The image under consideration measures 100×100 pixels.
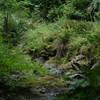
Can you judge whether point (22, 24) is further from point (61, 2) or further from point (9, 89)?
point (9, 89)

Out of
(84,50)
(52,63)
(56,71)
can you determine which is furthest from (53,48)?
(56,71)

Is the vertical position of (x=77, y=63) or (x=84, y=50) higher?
(x=84, y=50)

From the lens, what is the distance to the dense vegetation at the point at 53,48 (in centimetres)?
174

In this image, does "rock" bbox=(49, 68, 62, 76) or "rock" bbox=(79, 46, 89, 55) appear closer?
"rock" bbox=(49, 68, 62, 76)

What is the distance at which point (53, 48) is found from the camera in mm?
7738

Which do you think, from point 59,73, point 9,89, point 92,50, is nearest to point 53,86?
point 9,89

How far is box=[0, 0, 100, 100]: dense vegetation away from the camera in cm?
174

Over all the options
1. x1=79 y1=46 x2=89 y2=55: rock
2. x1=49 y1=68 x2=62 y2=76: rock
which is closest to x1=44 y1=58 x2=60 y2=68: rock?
x1=49 y1=68 x2=62 y2=76: rock

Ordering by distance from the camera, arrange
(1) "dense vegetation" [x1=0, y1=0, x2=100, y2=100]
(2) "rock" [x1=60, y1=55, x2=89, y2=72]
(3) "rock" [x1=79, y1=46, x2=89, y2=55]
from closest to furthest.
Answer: (1) "dense vegetation" [x1=0, y1=0, x2=100, y2=100]
(2) "rock" [x1=60, y1=55, x2=89, y2=72]
(3) "rock" [x1=79, y1=46, x2=89, y2=55]

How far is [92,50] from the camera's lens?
6434 millimetres

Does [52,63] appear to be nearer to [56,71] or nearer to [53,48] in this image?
[53,48]

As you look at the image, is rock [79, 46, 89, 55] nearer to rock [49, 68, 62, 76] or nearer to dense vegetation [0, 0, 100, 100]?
dense vegetation [0, 0, 100, 100]

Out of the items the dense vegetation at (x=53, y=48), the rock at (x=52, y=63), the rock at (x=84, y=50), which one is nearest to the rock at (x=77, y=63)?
the dense vegetation at (x=53, y=48)

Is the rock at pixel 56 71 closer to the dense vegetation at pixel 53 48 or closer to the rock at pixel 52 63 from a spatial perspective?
the dense vegetation at pixel 53 48
